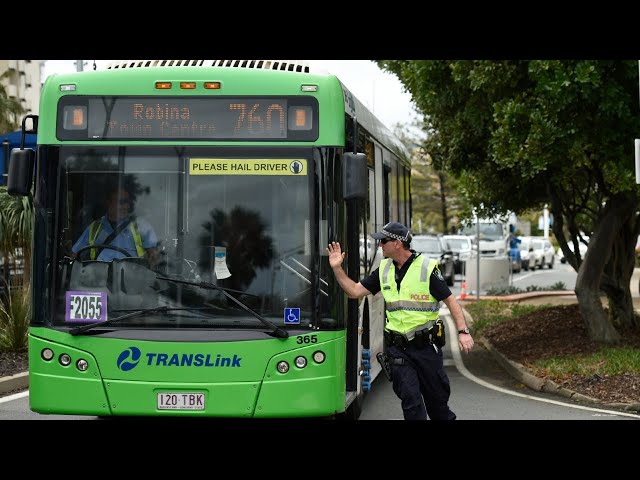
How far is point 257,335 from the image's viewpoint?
8.23 m

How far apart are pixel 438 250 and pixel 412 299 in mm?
29668

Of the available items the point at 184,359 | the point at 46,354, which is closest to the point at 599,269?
the point at 184,359

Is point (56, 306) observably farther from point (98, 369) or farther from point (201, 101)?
point (201, 101)

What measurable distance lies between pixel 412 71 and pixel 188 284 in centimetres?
872

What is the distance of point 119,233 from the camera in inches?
329

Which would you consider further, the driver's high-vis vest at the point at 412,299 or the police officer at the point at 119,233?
the police officer at the point at 119,233

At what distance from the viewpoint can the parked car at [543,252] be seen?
57.4 metres

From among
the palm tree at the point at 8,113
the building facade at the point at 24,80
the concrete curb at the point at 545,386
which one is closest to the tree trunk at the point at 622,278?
the concrete curb at the point at 545,386

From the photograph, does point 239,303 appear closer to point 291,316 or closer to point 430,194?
point 291,316

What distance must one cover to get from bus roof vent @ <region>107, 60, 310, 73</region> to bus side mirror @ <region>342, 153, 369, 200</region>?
0.91 m

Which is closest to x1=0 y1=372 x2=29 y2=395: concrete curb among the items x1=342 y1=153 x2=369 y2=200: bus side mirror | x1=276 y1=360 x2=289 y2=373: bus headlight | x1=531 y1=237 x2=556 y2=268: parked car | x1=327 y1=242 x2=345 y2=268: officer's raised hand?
x1=276 y1=360 x2=289 y2=373: bus headlight

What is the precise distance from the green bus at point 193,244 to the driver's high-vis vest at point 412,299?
46 centimetres

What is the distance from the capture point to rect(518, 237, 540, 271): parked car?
54.6 metres

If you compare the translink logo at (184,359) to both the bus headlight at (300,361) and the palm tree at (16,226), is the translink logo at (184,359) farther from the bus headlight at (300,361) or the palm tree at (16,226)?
the palm tree at (16,226)
